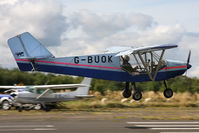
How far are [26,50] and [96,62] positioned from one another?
149 inches

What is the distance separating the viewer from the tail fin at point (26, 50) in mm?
18000

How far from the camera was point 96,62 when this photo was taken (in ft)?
59.9

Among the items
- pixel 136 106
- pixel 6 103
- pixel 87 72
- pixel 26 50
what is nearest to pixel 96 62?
pixel 87 72

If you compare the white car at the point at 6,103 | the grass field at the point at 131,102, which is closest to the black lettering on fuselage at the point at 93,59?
the white car at the point at 6,103

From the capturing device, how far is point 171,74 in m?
19.1

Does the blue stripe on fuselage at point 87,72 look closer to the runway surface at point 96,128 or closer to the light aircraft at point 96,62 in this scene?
the light aircraft at point 96,62

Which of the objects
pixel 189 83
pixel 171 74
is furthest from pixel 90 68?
pixel 189 83

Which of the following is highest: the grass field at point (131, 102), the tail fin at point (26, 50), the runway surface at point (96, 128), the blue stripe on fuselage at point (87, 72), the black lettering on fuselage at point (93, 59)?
the tail fin at point (26, 50)

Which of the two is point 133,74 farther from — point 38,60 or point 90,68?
point 38,60

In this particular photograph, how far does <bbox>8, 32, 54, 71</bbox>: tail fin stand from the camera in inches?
709

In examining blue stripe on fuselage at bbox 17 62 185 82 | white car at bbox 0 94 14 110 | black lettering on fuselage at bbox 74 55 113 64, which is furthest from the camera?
white car at bbox 0 94 14 110

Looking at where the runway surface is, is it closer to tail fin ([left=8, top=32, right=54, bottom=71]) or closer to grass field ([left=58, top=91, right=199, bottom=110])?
tail fin ([left=8, top=32, right=54, bottom=71])

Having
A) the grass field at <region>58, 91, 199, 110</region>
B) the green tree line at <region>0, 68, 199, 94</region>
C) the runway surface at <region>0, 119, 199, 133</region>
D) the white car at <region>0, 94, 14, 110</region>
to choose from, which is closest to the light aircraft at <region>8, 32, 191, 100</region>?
the runway surface at <region>0, 119, 199, 133</region>

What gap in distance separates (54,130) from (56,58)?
3.73 metres
